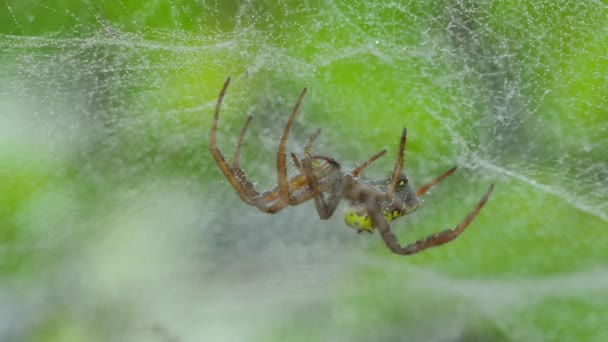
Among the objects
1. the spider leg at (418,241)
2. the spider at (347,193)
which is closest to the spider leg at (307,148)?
the spider at (347,193)

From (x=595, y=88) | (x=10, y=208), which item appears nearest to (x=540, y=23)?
(x=595, y=88)

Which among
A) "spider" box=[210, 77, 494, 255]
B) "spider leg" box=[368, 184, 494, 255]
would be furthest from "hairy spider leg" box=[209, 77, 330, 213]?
"spider leg" box=[368, 184, 494, 255]

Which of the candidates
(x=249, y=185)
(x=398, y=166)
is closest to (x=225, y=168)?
(x=249, y=185)

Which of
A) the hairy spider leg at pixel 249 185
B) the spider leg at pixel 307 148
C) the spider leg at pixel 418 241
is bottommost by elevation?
the spider leg at pixel 418 241

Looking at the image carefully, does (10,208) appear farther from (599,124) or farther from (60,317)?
(599,124)

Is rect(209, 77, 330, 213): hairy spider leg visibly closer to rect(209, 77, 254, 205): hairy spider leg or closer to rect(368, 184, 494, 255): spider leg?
rect(209, 77, 254, 205): hairy spider leg

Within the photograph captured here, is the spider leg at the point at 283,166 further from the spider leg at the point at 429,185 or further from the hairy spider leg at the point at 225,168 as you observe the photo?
the spider leg at the point at 429,185
